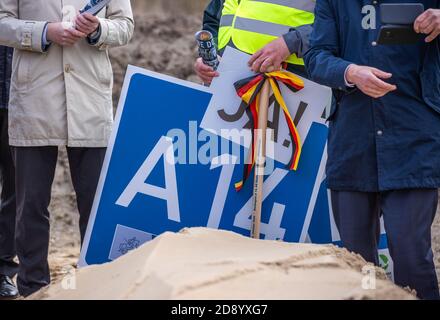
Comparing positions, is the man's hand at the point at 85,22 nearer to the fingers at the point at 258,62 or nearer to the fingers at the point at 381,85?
the fingers at the point at 258,62

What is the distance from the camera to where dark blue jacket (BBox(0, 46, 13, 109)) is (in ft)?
16.8

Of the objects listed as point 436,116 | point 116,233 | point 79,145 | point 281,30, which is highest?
point 281,30

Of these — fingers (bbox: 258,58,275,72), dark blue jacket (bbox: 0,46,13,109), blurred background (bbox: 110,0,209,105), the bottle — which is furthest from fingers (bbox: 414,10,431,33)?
blurred background (bbox: 110,0,209,105)

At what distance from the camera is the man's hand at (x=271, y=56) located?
4.44 metres

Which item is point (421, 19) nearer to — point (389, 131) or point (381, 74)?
point (381, 74)

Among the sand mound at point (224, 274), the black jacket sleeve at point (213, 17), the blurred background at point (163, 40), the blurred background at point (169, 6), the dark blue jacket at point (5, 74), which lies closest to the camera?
the sand mound at point (224, 274)

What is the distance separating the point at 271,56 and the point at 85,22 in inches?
34.1

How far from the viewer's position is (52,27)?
14.6 feet

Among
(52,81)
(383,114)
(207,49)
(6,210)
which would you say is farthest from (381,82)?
(6,210)

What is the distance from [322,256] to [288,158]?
1.23 m

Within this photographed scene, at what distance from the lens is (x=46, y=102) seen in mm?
4516

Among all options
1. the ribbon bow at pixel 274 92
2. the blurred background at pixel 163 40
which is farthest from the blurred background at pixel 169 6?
the ribbon bow at pixel 274 92
